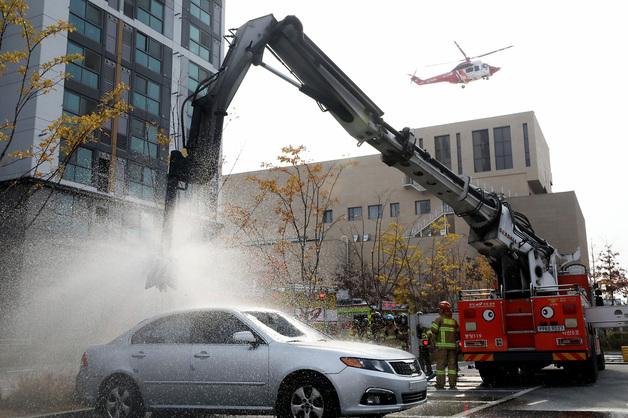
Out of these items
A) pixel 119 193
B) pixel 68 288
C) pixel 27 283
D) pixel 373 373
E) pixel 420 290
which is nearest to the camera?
pixel 373 373

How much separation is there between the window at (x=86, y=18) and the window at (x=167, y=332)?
2279 centimetres

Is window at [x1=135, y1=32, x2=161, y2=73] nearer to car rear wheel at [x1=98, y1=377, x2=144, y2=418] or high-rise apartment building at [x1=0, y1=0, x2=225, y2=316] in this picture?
high-rise apartment building at [x1=0, y1=0, x2=225, y2=316]

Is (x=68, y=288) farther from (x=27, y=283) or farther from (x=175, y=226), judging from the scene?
(x=175, y=226)

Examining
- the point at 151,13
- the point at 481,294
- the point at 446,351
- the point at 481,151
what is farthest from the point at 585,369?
the point at 481,151

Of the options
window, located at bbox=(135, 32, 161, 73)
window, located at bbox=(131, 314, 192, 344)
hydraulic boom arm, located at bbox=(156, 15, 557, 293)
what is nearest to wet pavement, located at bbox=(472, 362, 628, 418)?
hydraulic boom arm, located at bbox=(156, 15, 557, 293)

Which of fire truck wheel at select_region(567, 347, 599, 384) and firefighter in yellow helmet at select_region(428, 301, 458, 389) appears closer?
firefighter in yellow helmet at select_region(428, 301, 458, 389)

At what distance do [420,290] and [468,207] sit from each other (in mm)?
22090

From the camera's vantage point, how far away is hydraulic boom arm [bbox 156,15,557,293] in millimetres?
8820

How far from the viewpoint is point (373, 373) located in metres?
6.69

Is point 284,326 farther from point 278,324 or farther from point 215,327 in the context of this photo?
point 215,327

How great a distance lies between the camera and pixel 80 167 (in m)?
27.1

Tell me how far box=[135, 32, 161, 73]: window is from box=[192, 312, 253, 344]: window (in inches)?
1016

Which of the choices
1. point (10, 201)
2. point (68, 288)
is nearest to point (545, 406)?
point (68, 288)

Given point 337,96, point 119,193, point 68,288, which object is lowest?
point 68,288
